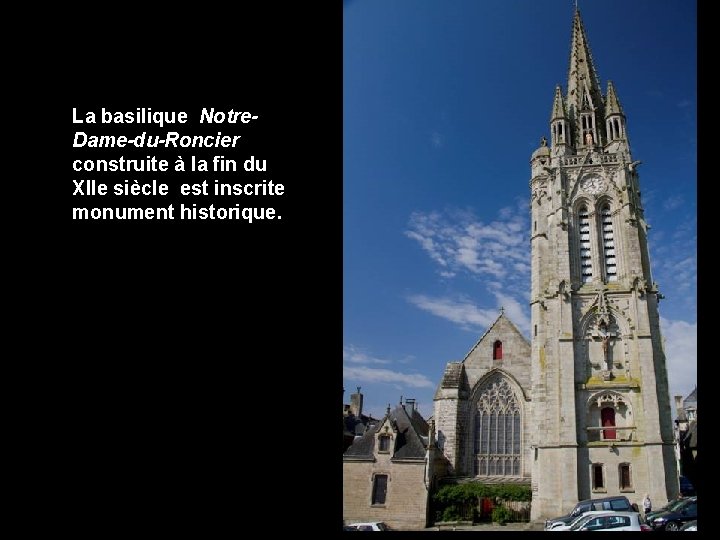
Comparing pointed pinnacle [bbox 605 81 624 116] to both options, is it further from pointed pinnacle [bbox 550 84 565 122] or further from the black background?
the black background

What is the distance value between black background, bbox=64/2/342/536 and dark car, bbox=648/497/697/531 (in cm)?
1432

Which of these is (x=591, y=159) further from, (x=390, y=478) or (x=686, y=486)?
(x=686, y=486)

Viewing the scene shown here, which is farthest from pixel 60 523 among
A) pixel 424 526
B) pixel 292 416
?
pixel 424 526

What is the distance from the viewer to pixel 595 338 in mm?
25547

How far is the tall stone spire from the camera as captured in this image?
108 feet

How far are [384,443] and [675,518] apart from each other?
14.7 meters

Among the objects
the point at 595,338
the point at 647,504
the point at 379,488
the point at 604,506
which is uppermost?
the point at 595,338

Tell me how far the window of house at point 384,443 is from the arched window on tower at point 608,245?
47.7 ft

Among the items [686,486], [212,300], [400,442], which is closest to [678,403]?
[686,486]

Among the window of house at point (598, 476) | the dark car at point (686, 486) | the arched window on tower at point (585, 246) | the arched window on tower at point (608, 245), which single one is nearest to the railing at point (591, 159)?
the arched window on tower at point (608, 245)

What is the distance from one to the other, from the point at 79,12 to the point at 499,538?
7.51 m

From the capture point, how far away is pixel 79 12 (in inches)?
222

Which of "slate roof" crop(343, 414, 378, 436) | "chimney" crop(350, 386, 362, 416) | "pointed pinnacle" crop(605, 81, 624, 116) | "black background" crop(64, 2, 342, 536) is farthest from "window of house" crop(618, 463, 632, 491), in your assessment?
"chimney" crop(350, 386, 362, 416)

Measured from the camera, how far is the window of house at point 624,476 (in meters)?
23.1
